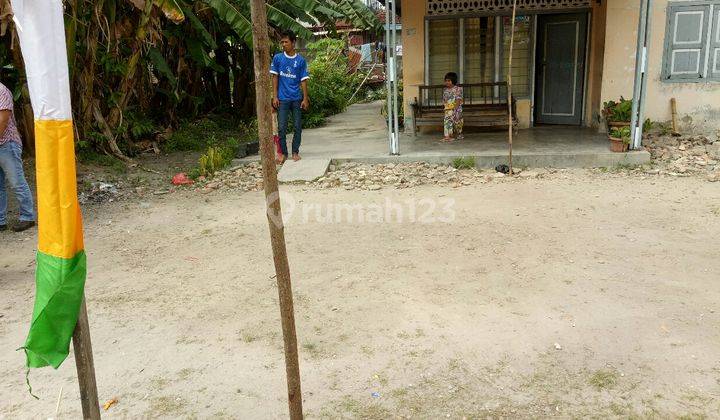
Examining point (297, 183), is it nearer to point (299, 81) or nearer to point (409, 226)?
point (299, 81)

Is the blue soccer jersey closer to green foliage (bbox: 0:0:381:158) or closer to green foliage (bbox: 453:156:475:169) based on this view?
green foliage (bbox: 0:0:381:158)

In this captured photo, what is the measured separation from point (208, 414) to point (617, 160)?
21.9 feet

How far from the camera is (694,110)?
8672 millimetres

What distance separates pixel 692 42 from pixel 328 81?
32.7ft

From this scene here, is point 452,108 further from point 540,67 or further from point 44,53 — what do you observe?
point 44,53

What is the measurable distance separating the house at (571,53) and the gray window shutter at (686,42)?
0.01 meters

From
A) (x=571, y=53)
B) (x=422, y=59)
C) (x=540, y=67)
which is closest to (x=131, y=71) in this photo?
(x=422, y=59)

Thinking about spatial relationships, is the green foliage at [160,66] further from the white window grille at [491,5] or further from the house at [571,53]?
the house at [571,53]

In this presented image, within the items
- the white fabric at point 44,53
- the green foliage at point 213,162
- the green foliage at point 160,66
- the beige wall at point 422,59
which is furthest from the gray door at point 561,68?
the white fabric at point 44,53

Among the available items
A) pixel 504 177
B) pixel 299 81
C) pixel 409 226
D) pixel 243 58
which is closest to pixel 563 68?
pixel 504 177

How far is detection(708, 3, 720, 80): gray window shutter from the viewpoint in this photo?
27.1 feet

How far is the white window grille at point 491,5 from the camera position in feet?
30.0

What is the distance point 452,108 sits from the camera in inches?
350

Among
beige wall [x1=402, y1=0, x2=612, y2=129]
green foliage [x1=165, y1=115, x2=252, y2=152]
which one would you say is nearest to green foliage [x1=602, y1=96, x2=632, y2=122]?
beige wall [x1=402, y1=0, x2=612, y2=129]
